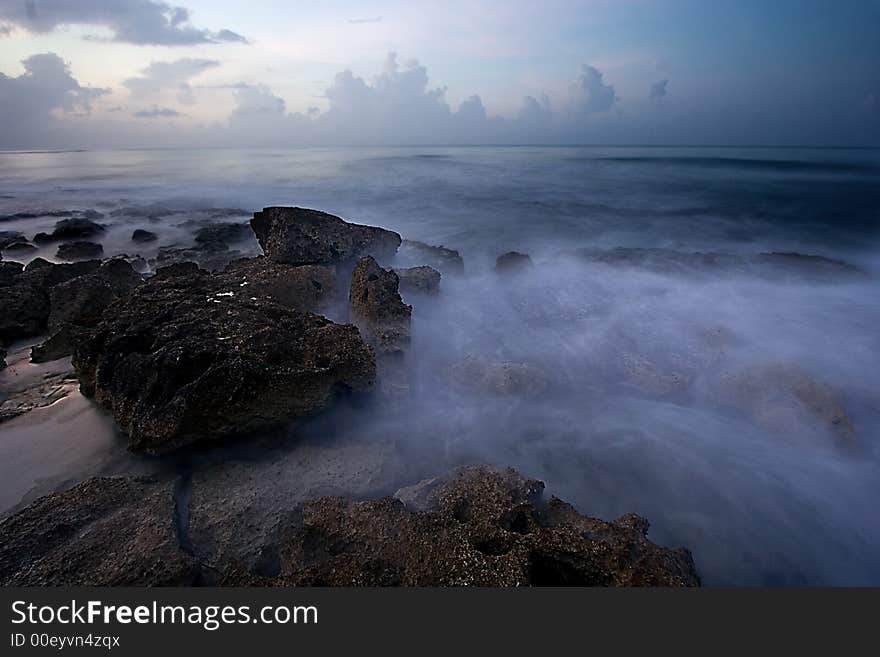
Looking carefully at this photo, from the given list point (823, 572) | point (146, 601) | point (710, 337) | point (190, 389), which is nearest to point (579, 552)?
point (146, 601)

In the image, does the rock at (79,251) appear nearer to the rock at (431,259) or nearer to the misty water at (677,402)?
the misty water at (677,402)

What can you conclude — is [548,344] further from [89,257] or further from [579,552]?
[89,257]

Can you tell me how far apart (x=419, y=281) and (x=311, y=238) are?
→ 1.82 meters

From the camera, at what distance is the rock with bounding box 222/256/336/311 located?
5.48 meters

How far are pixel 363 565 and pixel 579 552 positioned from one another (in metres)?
1.18

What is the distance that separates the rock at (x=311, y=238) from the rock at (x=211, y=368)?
2361mm

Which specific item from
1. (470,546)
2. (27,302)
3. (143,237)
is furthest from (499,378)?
(143,237)

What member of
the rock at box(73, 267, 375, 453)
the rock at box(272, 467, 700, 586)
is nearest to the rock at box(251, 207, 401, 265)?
the rock at box(73, 267, 375, 453)

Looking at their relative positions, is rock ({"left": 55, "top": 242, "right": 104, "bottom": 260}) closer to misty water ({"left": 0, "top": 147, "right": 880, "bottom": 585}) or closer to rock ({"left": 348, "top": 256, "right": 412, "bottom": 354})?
misty water ({"left": 0, "top": 147, "right": 880, "bottom": 585})

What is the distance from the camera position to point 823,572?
3.48 m

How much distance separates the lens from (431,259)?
30.6 feet

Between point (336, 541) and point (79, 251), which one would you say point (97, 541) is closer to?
point (336, 541)

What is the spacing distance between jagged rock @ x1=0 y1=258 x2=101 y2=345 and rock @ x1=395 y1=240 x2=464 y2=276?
5663mm

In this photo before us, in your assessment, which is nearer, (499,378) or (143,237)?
(499,378)
